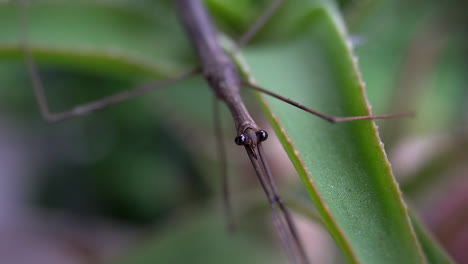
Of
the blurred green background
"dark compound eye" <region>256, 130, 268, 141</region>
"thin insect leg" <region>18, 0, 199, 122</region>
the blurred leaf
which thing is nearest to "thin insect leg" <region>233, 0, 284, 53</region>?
the blurred green background

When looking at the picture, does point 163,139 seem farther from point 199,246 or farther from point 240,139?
point 240,139

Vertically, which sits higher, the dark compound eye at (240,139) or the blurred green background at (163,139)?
the blurred green background at (163,139)

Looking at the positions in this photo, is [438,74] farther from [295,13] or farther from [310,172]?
[310,172]

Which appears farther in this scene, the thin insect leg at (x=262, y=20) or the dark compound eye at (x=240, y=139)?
the thin insect leg at (x=262, y=20)

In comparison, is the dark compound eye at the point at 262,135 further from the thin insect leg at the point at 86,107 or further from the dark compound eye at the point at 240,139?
the thin insect leg at the point at 86,107

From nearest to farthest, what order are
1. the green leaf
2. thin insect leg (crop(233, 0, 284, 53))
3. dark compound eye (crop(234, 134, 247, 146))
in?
the green leaf, dark compound eye (crop(234, 134, 247, 146)), thin insect leg (crop(233, 0, 284, 53))

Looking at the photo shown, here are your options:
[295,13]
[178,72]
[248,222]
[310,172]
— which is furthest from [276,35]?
[310,172]

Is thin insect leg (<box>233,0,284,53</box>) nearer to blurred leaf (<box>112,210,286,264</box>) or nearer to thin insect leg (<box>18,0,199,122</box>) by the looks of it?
thin insect leg (<box>18,0,199,122</box>)

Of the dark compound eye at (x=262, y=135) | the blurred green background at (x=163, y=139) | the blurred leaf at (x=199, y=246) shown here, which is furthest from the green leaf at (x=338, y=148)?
the blurred leaf at (x=199, y=246)

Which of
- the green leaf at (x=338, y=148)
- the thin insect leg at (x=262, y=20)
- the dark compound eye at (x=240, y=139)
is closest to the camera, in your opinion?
the green leaf at (x=338, y=148)
